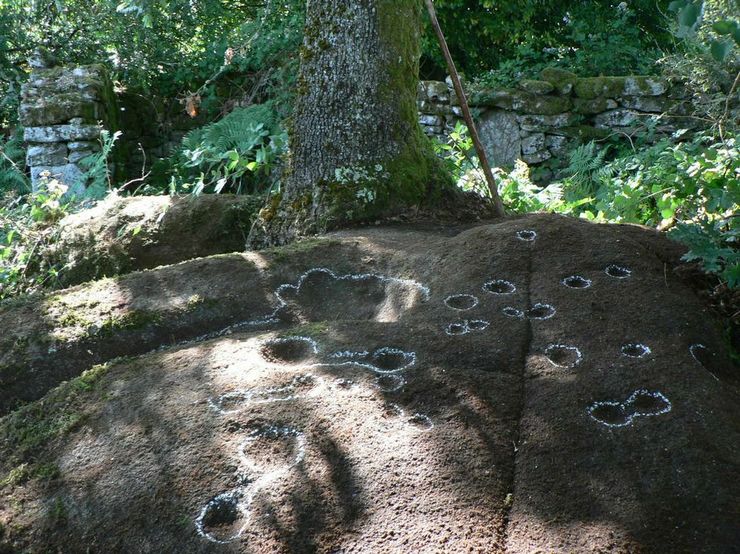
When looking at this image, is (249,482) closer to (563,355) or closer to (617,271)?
(563,355)

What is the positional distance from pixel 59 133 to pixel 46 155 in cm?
30

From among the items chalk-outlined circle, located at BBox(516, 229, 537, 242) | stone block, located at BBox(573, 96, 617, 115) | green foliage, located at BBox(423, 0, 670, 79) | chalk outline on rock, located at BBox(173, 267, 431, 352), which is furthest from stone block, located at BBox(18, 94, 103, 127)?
chalk-outlined circle, located at BBox(516, 229, 537, 242)

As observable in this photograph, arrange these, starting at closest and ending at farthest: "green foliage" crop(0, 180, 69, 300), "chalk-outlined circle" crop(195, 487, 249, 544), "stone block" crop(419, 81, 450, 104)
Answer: "chalk-outlined circle" crop(195, 487, 249, 544)
"green foliage" crop(0, 180, 69, 300)
"stone block" crop(419, 81, 450, 104)

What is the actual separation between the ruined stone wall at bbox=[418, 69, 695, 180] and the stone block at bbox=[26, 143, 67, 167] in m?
4.38

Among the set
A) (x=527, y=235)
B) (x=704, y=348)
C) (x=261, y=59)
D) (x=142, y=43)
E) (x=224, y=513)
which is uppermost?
(x=142, y=43)

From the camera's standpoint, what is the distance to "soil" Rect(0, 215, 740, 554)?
2.29 m

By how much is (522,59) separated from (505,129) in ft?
4.62

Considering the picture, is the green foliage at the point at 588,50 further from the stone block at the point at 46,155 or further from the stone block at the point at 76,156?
the stone block at the point at 46,155

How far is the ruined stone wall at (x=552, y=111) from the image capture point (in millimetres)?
9375

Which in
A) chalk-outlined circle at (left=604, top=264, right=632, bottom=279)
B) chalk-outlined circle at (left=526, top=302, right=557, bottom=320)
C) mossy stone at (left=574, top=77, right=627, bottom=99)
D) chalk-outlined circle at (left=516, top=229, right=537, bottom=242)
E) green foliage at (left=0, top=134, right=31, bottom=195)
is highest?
mossy stone at (left=574, top=77, right=627, bottom=99)

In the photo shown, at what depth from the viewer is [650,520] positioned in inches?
88.0

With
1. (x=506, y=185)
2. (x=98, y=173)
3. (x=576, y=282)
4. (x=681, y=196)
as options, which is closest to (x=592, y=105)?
(x=506, y=185)

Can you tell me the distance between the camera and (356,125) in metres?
4.90

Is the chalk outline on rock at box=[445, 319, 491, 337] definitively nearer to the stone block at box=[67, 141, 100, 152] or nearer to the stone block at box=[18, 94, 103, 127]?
the stone block at box=[67, 141, 100, 152]
